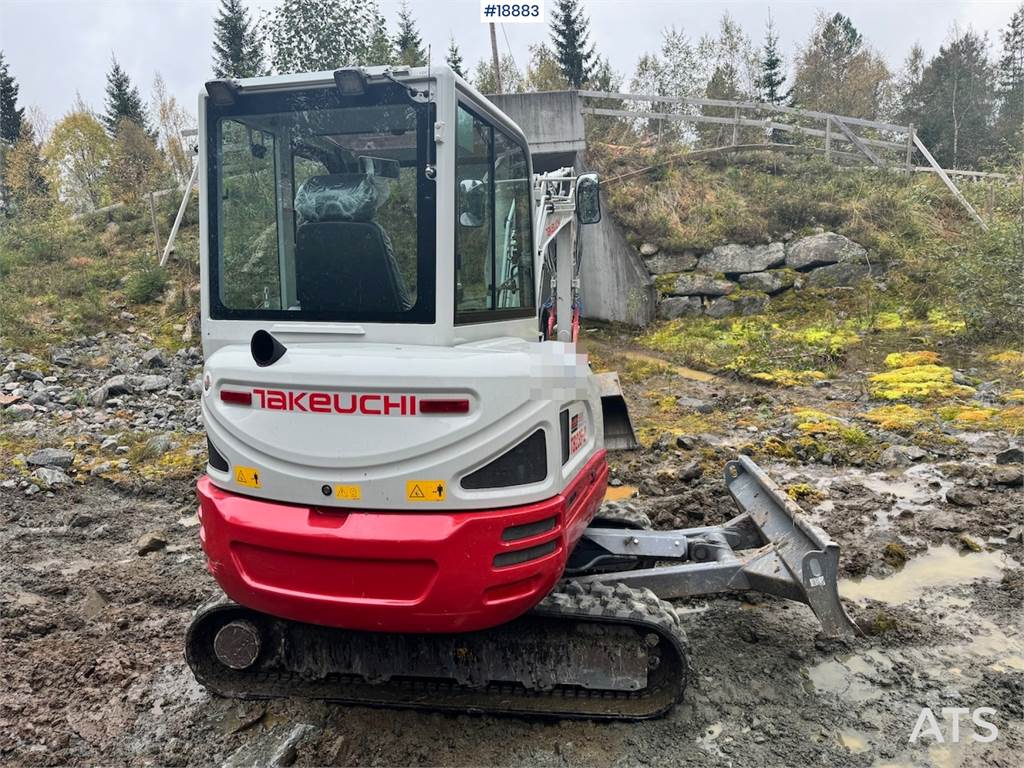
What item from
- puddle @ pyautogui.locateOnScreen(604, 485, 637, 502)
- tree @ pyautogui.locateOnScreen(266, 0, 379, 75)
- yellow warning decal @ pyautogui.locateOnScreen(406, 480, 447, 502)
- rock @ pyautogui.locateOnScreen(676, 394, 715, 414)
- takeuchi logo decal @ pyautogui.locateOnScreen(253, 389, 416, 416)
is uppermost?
tree @ pyautogui.locateOnScreen(266, 0, 379, 75)

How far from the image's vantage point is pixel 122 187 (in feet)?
65.8

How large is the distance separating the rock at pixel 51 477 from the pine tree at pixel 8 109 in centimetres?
3132

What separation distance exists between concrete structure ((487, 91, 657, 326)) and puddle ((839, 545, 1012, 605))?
33.6 ft

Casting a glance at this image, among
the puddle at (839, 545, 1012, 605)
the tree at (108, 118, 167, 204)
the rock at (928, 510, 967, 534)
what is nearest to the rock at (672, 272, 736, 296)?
the rock at (928, 510, 967, 534)

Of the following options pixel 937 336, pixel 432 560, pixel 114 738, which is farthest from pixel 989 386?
pixel 114 738

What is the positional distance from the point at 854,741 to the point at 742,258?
12.8 meters

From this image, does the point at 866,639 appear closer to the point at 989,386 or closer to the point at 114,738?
the point at 114,738

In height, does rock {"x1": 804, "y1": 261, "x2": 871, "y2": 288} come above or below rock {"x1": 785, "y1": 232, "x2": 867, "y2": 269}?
below

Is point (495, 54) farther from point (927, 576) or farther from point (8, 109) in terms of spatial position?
point (8, 109)

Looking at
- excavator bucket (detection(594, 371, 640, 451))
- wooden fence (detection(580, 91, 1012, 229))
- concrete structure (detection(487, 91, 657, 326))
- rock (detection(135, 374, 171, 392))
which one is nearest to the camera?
excavator bucket (detection(594, 371, 640, 451))

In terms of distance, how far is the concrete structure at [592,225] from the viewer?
49.0ft

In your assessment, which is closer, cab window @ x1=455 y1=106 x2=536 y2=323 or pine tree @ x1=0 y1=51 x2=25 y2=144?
cab window @ x1=455 y1=106 x2=536 y2=323

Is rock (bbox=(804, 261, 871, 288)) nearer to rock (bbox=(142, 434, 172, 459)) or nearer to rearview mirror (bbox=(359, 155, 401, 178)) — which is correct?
rock (bbox=(142, 434, 172, 459))

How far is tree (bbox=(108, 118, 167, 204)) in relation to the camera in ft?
64.8
